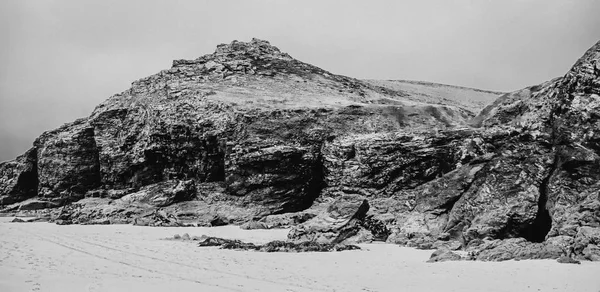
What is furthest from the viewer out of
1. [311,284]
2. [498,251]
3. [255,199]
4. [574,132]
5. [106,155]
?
[106,155]

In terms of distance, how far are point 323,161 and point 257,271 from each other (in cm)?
2038

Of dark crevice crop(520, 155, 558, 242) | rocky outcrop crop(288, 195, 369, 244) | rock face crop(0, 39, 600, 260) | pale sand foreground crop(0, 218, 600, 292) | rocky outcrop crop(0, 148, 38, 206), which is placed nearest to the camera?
pale sand foreground crop(0, 218, 600, 292)

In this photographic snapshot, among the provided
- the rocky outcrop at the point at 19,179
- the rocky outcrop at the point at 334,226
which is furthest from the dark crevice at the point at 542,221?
the rocky outcrop at the point at 19,179

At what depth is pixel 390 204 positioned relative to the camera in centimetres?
2548

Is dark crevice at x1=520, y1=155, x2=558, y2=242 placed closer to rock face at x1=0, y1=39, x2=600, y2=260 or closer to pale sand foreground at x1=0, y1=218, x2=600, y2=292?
rock face at x1=0, y1=39, x2=600, y2=260

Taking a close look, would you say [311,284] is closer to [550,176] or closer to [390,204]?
[550,176]

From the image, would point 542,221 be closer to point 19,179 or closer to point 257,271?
point 257,271

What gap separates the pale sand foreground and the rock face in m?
2.12

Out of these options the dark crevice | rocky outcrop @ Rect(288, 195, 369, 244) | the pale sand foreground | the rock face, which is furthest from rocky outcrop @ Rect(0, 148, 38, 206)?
the dark crevice

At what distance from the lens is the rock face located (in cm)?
1576

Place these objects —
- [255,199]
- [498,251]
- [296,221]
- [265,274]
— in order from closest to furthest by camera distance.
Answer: [265,274]
[498,251]
[296,221]
[255,199]

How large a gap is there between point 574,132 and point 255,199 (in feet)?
62.4

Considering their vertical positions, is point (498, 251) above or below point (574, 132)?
below

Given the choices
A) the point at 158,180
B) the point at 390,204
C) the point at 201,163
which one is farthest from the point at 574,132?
the point at 158,180
